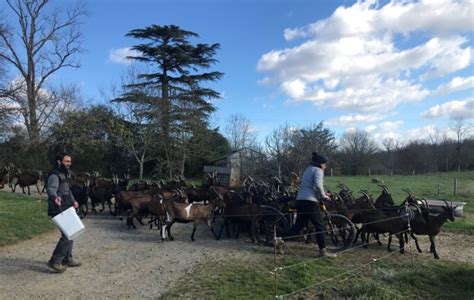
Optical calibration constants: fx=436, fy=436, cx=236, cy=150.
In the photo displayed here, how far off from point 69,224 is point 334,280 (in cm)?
440

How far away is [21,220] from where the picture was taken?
39.5ft

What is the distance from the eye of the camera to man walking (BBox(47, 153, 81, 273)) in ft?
23.8

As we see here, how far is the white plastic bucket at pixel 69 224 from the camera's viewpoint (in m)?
7.06

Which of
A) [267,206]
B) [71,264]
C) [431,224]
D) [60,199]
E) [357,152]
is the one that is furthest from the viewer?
[357,152]

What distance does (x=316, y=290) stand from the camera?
663 centimetres

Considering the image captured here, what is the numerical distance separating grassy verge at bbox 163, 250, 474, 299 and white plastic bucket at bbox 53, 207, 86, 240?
6.14 ft

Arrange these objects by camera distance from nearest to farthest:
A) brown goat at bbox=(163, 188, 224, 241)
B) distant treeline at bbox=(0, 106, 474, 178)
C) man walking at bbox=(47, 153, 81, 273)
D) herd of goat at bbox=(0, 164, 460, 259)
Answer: man walking at bbox=(47, 153, 81, 273)
herd of goat at bbox=(0, 164, 460, 259)
brown goat at bbox=(163, 188, 224, 241)
distant treeline at bbox=(0, 106, 474, 178)

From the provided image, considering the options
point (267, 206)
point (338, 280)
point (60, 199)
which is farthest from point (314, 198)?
point (60, 199)

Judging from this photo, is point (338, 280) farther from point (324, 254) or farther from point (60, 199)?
point (60, 199)

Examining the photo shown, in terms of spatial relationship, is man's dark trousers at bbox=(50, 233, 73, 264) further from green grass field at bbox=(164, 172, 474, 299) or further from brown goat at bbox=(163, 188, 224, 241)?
brown goat at bbox=(163, 188, 224, 241)

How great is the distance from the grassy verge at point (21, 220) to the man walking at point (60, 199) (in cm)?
309

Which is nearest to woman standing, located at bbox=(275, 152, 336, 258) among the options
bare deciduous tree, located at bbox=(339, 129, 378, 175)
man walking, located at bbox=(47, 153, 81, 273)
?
man walking, located at bbox=(47, 153, 81, 273)

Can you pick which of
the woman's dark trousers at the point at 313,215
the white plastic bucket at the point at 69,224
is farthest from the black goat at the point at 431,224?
the white plastic bucket at the point at 69,224

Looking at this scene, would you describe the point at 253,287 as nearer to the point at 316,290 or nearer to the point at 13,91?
the point at 316,290
